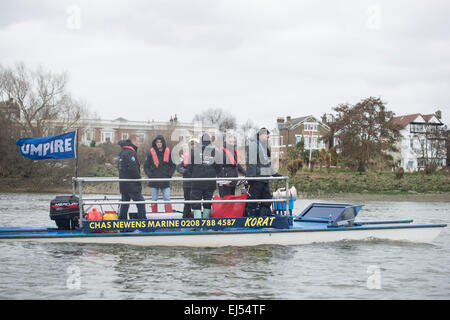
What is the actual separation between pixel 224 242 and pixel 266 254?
847 mm

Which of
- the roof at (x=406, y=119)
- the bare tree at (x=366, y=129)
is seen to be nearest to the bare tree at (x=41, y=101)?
the bare tree at (x=366, y=129)

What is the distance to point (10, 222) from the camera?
16.4 m

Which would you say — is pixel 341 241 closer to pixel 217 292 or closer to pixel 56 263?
pixel 217 292

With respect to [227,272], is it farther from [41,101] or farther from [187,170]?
[41,101]

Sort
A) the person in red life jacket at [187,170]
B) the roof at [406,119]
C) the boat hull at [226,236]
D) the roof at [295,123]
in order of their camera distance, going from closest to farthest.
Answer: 1. the boat hull at [226,236]
2. the person in red life jacket at [187,170]
3. the roof at [295,123]
4. the roof at [406,119]

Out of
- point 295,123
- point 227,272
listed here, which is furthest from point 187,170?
→ point 295,123

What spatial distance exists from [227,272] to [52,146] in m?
4.45

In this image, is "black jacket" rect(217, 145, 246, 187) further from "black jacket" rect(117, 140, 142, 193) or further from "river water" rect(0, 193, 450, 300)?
"black jacket" rect(117, 140, 142, 193)

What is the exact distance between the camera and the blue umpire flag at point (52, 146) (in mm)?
10445

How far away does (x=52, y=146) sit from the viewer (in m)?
10.5

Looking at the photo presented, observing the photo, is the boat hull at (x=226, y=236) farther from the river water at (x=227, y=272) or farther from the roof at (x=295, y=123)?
the roof at (x=295, y=123)

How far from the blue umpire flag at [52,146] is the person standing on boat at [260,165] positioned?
3547 mm

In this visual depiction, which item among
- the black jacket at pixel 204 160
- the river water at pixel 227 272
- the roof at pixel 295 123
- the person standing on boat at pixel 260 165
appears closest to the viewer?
the river water at pixel 227 272
